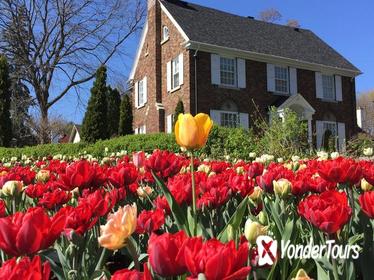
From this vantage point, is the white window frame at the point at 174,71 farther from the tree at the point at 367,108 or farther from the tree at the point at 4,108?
the tree at the point at 367,108

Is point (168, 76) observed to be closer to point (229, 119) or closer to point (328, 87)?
point (229, 119)

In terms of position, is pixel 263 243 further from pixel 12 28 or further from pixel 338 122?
pixel 12 28

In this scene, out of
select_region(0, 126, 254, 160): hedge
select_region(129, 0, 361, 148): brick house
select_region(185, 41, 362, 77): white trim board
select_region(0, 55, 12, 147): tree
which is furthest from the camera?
select_region(0, 55, 12, 147): tree

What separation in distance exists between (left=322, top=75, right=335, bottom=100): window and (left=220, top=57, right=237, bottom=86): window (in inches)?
252

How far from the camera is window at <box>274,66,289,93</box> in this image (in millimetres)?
24227

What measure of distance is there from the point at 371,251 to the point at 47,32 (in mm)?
31851

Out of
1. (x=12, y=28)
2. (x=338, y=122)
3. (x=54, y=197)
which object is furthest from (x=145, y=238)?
(x=12, y=28)

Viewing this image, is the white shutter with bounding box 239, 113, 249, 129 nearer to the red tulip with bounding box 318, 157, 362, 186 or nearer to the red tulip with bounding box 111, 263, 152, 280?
the red tulip with bounding box 318, 157, 362, 186

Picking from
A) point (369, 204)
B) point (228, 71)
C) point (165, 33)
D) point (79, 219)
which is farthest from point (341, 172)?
point (165, 33)

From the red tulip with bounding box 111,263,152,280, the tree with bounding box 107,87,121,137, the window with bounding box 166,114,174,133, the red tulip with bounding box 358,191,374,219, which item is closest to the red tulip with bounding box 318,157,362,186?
the red tulip with bounding box 358,191,374,219

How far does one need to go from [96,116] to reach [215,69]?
5.99 m

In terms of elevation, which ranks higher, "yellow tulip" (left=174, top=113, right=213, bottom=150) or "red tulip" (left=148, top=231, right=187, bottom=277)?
"yellow tulip" (left=174, top=113, right=213, bottom=150)

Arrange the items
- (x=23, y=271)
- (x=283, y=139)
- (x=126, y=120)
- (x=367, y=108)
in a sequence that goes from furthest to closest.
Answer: (x=367, y=108)
(x=126, y=120)
(x=283, y=139)
(x=23, y=271)

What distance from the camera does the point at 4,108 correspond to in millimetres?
25203
